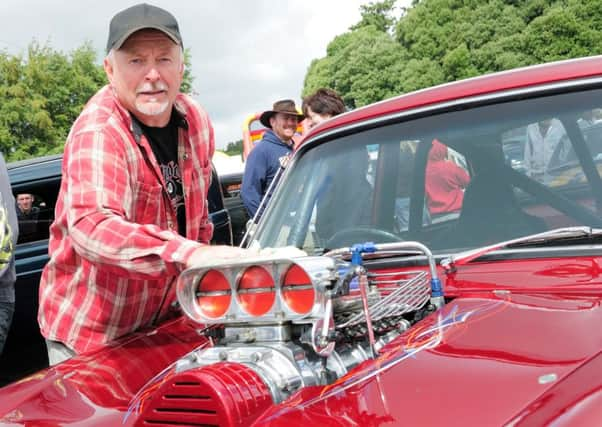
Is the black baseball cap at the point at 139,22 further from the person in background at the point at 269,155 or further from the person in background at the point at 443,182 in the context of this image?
the person in background at the point at 269,155

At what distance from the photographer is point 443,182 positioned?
2.39 m

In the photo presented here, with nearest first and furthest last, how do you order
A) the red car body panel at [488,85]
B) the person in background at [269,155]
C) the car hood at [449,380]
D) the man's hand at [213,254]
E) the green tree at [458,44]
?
the car hood at [449,380] → the man's hand at [213,254] → the red car body panel at [488,85] → the person in background at [269,155] → the green tree at [458,44]

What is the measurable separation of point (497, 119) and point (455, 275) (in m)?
0.56

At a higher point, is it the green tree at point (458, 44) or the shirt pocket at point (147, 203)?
the green tree at point (458, 44)

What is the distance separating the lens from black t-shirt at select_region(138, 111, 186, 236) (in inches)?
96.3

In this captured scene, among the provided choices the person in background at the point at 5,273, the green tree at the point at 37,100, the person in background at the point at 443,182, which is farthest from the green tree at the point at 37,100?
the person in background at the point at 443,182

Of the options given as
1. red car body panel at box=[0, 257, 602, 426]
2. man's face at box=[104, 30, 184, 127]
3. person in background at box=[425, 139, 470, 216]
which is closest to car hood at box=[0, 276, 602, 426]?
red car body panel at box=[0, 257, 602, 426]

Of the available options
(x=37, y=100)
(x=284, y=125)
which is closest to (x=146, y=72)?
(x=284, y=125)

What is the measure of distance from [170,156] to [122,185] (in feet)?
1.15

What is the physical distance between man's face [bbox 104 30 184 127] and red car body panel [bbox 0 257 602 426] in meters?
0.83

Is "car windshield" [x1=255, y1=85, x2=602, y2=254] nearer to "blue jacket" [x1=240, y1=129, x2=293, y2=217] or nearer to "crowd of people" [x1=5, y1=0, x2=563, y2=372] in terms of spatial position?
"crowd of people" [x1=5, y1=0, x2=563, y2=372]

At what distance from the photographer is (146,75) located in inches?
90.1

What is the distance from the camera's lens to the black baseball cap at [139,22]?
220cm

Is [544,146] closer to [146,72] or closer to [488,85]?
[488,85]
